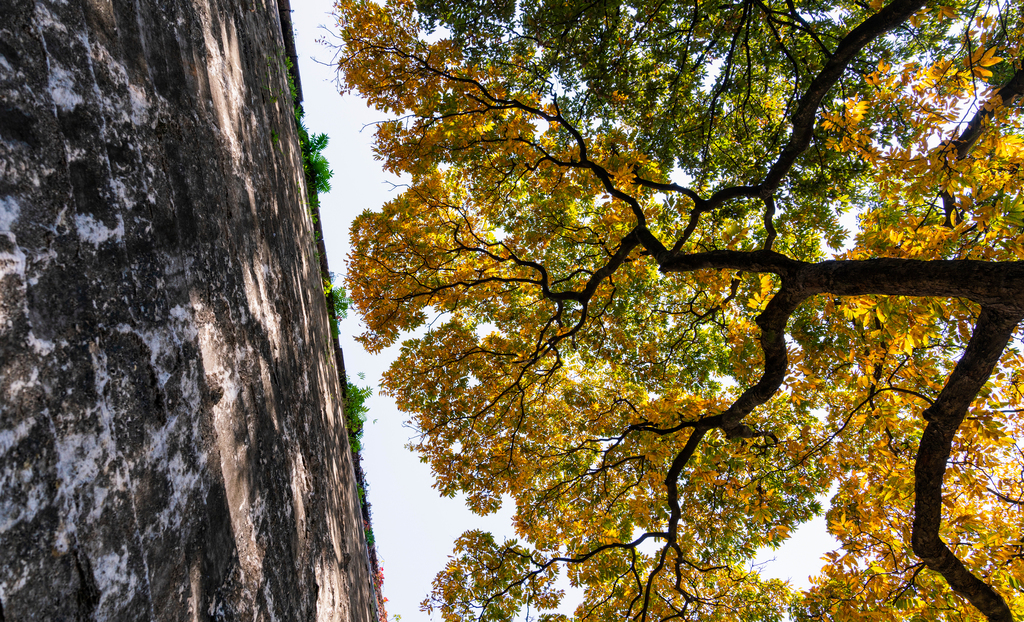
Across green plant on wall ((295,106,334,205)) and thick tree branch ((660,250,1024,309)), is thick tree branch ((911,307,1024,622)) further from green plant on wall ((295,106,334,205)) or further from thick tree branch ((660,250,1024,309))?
green plant on wall ((295,106,334,205))

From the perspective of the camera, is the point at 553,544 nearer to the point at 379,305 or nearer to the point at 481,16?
the point at 379,305

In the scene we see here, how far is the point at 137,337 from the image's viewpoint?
3.93 ft

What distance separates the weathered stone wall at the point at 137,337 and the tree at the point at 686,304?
3864mm

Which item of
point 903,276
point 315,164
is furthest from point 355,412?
point 903,276

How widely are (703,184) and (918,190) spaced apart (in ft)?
10.4

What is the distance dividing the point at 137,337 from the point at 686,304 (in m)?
6.59

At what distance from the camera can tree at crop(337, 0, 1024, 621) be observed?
406 centimetres

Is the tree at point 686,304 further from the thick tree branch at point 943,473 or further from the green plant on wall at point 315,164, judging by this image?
the green plant on wall at point 315,164

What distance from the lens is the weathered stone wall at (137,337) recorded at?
931 mm

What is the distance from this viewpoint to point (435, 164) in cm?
579

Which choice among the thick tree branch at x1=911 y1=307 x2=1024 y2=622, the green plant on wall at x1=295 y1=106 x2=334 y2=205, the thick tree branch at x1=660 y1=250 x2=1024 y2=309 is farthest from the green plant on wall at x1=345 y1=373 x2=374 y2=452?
the thick tree branch at x1=911 y1=307 x2=1024 y2=622

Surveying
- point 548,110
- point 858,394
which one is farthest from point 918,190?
point 548,110

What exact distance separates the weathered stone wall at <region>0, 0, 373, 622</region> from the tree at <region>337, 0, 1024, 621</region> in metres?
3.86

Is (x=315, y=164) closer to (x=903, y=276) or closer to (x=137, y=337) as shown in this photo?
(x=137, y=337)
